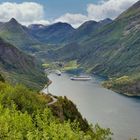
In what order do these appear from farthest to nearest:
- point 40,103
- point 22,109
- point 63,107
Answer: point 63,107
point 40,103
point 22,109

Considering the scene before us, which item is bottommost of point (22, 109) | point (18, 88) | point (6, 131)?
point (6, 131)

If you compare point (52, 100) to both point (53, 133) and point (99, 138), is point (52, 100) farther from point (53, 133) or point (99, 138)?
point (53, 133)

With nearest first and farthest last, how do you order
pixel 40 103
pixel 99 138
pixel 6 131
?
pixel 6 131, pixel 99 138, pixel 40 103

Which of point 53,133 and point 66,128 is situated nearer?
point 53,133

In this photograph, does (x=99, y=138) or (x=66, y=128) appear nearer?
(x=66, y=128)

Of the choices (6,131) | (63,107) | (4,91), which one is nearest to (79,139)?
(6,131)

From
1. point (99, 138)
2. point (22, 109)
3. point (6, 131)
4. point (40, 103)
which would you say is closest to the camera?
point (6, 131)

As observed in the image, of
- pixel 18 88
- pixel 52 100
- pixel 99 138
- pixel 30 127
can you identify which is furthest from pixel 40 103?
pixel 30 127

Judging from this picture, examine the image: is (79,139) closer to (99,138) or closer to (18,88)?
(99,138)

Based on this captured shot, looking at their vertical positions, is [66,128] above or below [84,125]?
below
